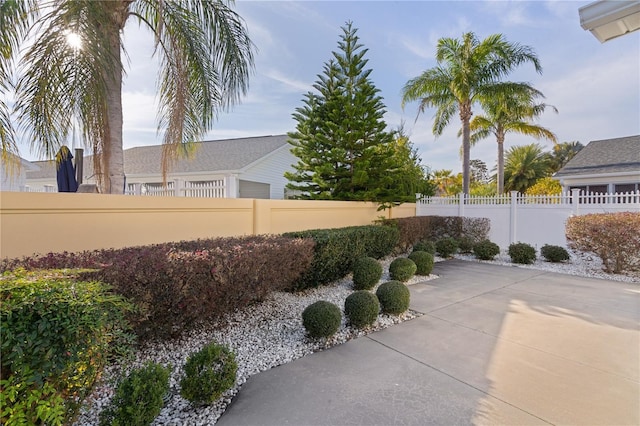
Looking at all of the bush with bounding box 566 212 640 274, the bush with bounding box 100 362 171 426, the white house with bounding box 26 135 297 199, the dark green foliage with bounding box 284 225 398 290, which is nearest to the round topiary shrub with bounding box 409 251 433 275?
the dark green foliage with bounding box 284 225 398 290

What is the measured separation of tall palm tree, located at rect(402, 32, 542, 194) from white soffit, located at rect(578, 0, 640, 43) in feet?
36.5

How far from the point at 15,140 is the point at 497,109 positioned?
15.9 metres

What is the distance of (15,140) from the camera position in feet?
14.0

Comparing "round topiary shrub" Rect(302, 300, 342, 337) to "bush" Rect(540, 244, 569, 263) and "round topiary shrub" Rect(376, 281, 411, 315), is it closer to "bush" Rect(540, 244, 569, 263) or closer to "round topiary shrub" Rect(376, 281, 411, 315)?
"round topiary shrub" Rect(376, 281, 411, 315)

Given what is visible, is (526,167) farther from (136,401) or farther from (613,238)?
(136,401)

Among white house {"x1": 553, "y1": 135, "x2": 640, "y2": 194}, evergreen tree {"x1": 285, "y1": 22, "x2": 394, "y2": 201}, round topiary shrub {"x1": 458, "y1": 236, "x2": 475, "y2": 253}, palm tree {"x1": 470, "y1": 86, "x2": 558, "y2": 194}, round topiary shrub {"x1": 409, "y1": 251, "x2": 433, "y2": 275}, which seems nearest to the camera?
round topiary shrub {"x1": 409, "y1": 251, "x2": 433, "y2": 275}

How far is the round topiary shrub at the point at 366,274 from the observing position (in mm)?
5742

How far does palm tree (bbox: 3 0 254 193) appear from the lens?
426cm

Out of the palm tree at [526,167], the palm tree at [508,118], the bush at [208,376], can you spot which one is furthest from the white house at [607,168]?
the bush at [208,376]

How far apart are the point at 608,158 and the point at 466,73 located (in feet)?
32.4

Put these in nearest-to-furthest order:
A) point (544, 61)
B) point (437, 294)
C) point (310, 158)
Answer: point (437, 294), point (310, 158), point (544, 61)

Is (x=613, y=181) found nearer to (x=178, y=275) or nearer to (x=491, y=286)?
(x=491, y=286)

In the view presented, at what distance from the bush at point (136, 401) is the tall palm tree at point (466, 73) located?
13050mm

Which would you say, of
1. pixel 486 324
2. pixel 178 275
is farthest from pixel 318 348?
pixel 486 324
